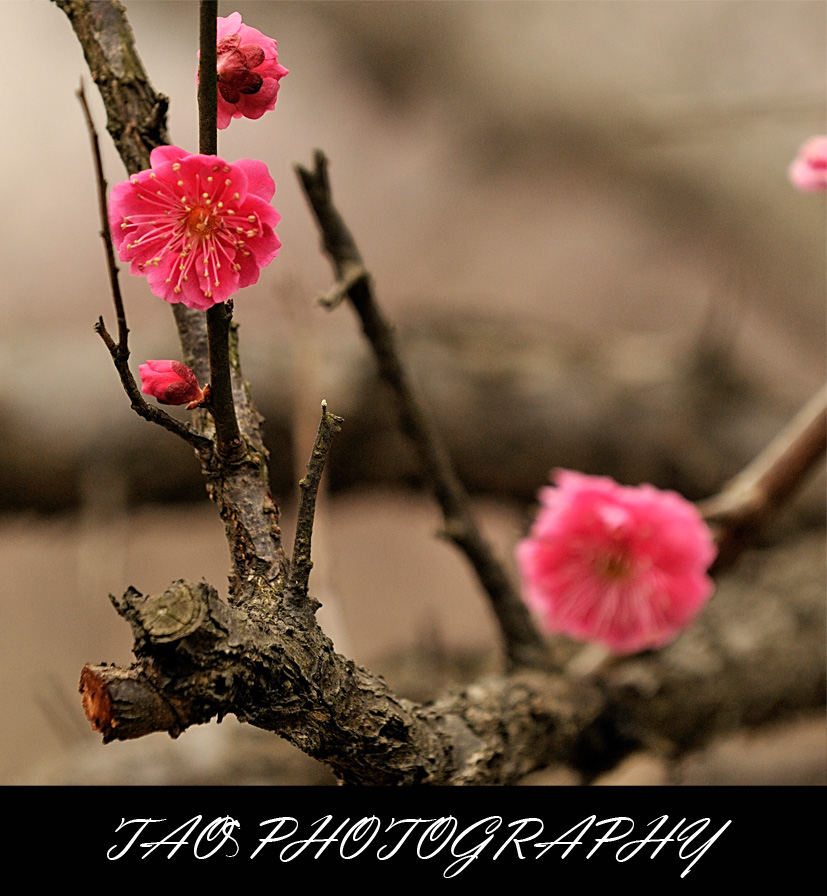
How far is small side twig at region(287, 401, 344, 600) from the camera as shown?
0.25m

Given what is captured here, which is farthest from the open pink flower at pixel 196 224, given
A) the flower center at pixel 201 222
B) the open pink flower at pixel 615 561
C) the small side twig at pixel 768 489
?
the small side twig at pixel 768 489

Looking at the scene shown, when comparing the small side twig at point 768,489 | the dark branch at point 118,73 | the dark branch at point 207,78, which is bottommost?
the small side twig at point 768,489

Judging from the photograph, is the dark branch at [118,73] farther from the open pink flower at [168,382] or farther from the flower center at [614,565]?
the flower center at [614,565]

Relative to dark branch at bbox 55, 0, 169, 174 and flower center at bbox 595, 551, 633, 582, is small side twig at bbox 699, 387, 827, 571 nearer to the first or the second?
flower center at bbox 595, 551, 633, 582

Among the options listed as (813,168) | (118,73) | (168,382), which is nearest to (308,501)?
(168,382)

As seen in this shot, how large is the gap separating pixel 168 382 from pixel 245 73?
99mm

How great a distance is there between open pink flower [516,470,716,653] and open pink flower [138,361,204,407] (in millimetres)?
275

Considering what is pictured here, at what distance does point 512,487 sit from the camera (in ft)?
3.30

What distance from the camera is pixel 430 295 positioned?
1.53m

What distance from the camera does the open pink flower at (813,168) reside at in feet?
1.39

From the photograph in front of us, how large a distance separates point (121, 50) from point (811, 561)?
854mm

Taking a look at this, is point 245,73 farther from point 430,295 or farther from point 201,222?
point 430,295

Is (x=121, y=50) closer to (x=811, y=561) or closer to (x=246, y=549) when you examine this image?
(x=246, y=549)

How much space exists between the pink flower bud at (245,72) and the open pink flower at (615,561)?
30 centimetres
